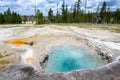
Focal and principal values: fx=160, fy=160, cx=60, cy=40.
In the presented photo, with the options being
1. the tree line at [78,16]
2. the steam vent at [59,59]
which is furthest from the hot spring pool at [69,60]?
the tree line at [78,16]

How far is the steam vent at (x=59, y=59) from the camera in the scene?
1325 centimetres

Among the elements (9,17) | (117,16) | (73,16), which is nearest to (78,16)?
(73,16)

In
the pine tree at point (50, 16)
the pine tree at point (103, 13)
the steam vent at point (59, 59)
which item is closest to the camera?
the steam vent at point (59, 59)

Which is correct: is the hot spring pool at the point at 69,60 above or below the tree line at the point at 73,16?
below

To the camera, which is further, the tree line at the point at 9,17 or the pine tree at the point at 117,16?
the tree line at the point at 9,17

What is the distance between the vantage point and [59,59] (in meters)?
20.3

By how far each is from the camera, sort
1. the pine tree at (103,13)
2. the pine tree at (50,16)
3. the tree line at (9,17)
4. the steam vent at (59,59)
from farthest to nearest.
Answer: the tree line at (9,17) → the pine tree at (50,16) → the pine tree at (103,13) → the steam vent at (59,59)

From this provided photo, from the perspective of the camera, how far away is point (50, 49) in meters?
21.9

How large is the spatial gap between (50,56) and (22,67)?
253 inches

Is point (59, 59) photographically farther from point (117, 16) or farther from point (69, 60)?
point (117, 16)

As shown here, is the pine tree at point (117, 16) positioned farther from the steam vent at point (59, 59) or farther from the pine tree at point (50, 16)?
the steam vent at point (59, 59)

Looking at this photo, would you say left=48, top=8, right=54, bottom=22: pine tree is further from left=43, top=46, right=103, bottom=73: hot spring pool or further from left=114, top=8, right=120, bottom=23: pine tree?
left=43, top=46, right=103, bottom=73: hot spring pool

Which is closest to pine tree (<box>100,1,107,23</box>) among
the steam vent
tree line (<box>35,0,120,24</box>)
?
tree line (<box>35,0,120,24</box>)

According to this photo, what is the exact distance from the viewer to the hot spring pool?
1832cm
